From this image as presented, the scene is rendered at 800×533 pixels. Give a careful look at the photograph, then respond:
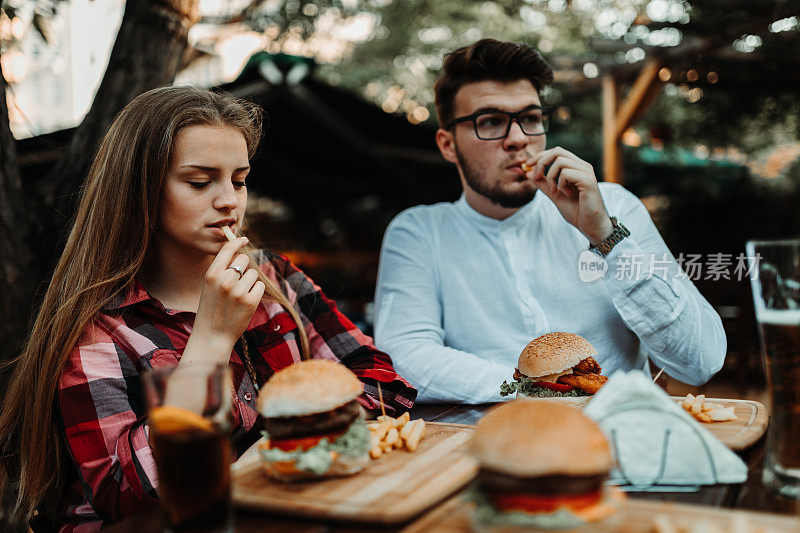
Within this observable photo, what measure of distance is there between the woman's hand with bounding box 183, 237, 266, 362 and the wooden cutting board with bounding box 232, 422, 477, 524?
32 centimetres

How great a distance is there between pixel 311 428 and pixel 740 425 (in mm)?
1158

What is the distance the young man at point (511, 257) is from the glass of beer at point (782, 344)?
3.72 feet

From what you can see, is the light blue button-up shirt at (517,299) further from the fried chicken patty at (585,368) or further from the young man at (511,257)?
the fried chicken patty at (585,368)

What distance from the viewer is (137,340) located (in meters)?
1.89

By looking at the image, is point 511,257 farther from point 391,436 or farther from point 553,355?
point 391,436

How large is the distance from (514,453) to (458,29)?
1558 cm

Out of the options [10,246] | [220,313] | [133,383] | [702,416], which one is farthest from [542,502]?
[10,246]

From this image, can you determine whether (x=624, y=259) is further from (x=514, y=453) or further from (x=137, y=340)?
(x=137, y=340)

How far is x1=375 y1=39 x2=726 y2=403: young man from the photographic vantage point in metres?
2.50

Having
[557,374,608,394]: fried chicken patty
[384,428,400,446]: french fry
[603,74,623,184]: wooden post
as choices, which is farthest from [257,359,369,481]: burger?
[603,74,623,184]: wooden post

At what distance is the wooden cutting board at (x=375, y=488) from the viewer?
1.26m

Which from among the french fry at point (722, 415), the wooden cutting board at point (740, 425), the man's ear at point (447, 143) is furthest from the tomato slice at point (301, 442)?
the man's ear at point (447, 143)

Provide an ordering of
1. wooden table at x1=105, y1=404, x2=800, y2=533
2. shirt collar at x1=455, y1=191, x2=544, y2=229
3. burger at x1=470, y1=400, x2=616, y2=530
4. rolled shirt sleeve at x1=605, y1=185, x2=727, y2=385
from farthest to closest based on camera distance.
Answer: shirt collar at x1=455, y1=191, x2=544, y2=229 → rolled shirt sleeve at x1=605, y1=185, x2=727, y2=385 → wooden table at x1=105, y1=404, x2=800, y2=533 → burger at x1=470, y1=400, x2=616, y2=530

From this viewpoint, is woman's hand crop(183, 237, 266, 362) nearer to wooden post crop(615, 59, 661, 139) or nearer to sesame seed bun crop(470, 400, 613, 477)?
sesame seed bun crop(470, 400, 613, 477)
